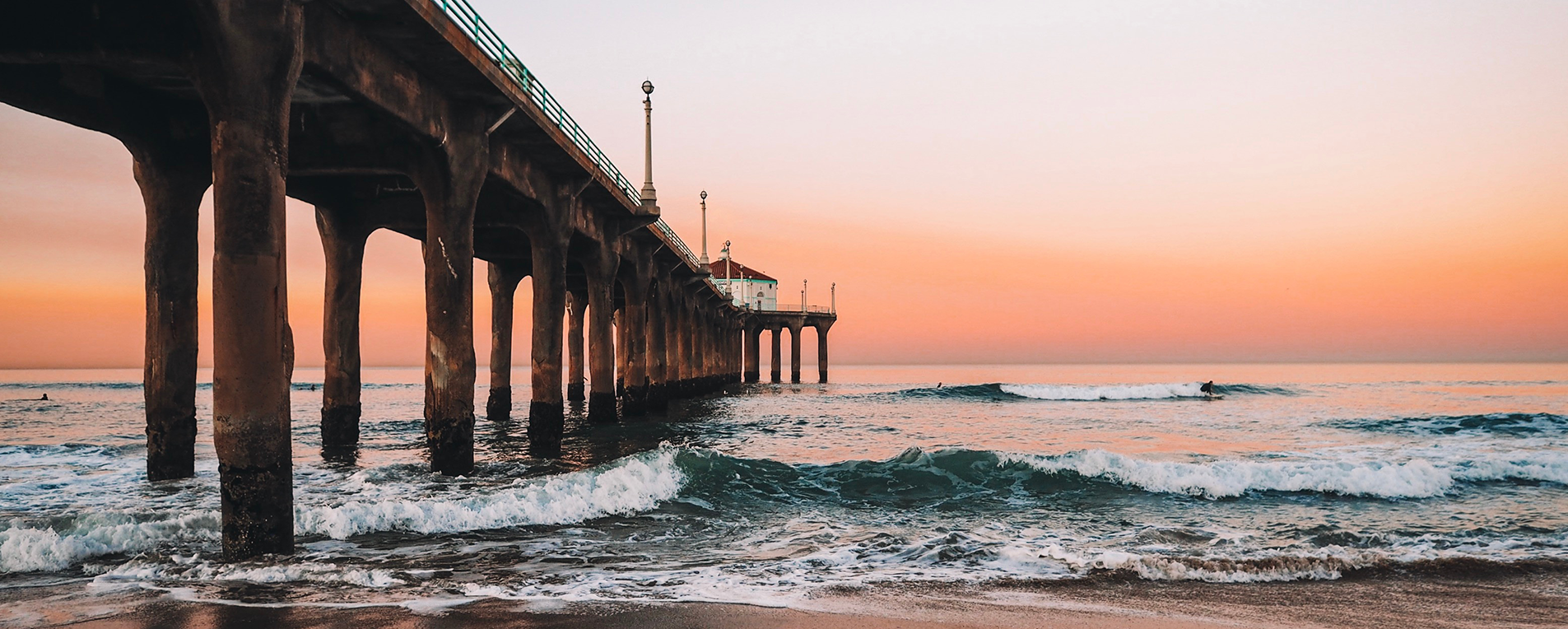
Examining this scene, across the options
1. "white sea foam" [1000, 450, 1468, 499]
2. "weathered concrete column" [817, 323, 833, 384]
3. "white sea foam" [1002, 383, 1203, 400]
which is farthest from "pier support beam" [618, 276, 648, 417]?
"weathered concrete column" [817, 323, 833, 384]

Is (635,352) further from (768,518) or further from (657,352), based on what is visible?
(768,518)

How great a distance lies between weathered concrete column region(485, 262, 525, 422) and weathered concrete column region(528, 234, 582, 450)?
5.69 m

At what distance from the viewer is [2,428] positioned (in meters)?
31.2

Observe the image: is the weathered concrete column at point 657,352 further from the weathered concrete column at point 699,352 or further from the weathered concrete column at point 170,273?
the weathered concrete column at point 170,273

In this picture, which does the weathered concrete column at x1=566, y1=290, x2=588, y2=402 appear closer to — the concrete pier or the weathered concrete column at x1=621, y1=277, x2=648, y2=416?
the weathered concrete column at x1=621, y1=277, x2=648, y2=416

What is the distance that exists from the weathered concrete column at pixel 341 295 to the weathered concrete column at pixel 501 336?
19.5 feet

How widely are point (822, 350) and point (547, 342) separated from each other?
64678mm

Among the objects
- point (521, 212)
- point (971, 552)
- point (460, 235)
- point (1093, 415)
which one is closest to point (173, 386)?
point (460, 235)

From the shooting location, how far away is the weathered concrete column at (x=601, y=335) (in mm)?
24953

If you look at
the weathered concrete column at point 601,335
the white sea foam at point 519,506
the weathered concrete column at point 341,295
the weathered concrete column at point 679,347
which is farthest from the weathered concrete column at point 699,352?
the white sea foam at point 519,506

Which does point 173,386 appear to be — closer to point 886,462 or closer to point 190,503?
point 190,503

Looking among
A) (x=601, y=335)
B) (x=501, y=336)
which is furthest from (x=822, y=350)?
(x=601, y=335)

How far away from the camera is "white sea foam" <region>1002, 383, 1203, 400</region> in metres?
63.9

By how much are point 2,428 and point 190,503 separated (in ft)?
89.8
